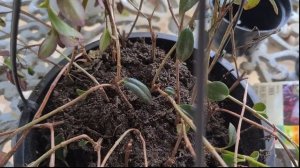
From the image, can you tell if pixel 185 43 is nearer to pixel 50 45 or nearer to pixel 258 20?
pixel 50 45

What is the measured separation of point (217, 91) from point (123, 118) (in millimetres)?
136

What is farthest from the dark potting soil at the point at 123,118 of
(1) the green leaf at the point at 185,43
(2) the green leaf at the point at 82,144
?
(1) the green leaf at the point at 185,43

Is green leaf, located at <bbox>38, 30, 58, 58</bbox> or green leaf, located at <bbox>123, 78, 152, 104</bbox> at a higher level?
green leaf, located at <bbox>38, 30, 58, 58</bbox>

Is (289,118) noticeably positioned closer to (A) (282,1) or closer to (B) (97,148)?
(A) (282,1)

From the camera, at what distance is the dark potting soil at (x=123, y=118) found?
22.5 inches

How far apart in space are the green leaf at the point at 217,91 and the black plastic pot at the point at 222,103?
10 centimetres

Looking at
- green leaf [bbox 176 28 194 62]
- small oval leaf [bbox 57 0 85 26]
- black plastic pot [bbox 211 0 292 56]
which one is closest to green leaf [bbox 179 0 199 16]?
green leaf [bbox 176 28 194 62]

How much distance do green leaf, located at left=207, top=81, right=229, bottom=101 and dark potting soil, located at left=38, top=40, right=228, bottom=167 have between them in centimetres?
5

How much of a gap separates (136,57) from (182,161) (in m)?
0.20

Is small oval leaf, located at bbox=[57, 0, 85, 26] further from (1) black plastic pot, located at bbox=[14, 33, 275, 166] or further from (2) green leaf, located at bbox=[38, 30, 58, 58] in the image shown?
(1) black plastic pot, located at bbox=[14, 33, 275, 166]

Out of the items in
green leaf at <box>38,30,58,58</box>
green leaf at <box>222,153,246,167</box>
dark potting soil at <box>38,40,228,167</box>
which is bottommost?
green leaf at <box>222,153,246,167</box>

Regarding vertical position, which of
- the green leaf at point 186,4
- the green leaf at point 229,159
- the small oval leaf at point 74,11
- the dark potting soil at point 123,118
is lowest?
the green leaf at point 229,159

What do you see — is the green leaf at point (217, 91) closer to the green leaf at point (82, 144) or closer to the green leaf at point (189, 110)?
the green leaf at point (189, 110)

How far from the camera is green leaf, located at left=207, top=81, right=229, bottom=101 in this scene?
1.75 feet
